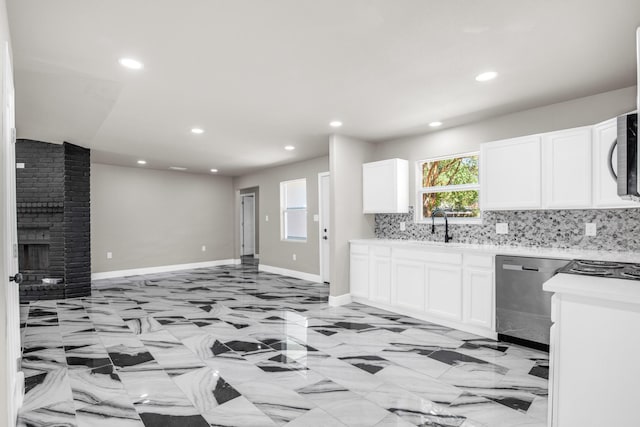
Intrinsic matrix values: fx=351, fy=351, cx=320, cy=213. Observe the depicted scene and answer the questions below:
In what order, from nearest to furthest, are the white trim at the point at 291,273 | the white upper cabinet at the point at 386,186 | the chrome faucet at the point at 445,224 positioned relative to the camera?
1. the chrome faucet at the point at 445,224
2. the white upper cabinet at the point at 386,186
3. the white trim at the point at 291,273

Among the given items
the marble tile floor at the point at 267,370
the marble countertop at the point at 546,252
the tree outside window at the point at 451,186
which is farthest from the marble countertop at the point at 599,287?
the tree outside window at the point at 451,186

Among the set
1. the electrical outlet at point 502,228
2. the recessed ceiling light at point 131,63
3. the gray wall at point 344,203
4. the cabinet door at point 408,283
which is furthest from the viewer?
the gray wall at point 344,203

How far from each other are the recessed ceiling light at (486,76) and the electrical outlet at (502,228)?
1.69 m

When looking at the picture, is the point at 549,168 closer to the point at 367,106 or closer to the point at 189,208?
the point at 367,106

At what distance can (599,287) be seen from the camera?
1.55 metres

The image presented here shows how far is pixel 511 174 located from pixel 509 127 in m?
0.64

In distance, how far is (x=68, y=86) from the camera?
121 inches

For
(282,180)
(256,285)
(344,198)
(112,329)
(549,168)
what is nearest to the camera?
(549,168)

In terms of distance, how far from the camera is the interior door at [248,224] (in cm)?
959

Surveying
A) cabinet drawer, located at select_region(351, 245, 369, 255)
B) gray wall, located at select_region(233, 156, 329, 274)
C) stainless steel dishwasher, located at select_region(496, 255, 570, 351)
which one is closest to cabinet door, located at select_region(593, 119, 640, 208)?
stainless steel dishwasher, located at select_region(496, 255, 570, 351)

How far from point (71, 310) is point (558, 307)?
17.6 feet

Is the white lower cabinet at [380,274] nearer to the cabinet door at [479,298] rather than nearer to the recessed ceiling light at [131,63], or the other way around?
the cabinet door at [479,298]

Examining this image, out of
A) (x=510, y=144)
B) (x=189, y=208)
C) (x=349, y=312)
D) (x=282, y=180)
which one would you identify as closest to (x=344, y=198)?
(x=349, y=312)

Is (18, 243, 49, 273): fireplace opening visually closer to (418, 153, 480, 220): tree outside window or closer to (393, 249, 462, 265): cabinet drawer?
(393, 249, 462, 265): cabinet drawer
